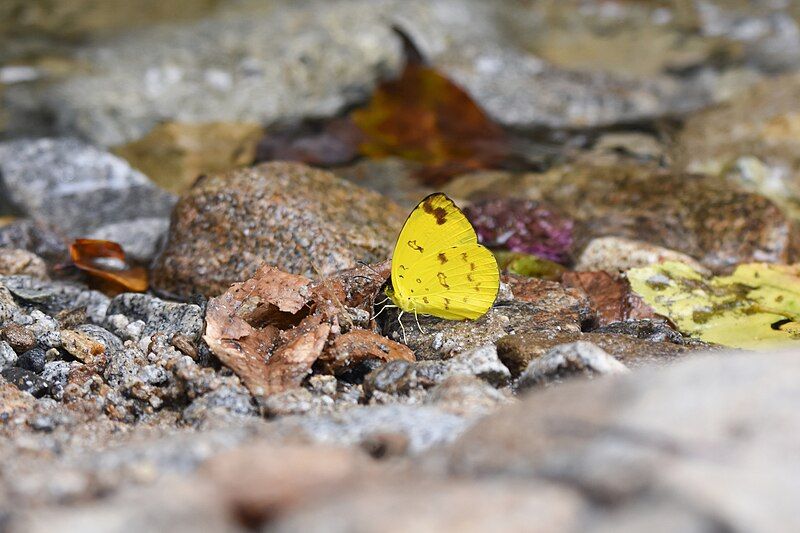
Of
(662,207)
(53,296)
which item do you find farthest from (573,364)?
(662,207)

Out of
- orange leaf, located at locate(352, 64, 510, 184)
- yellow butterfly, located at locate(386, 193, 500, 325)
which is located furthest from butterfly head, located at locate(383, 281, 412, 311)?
orange leaf, located at locate(352, 64, 510, 184)

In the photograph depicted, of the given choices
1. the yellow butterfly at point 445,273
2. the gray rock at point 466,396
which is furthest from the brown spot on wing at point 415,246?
the gray rock at point 466,396

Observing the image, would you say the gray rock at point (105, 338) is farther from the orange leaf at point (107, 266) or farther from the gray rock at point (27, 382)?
the orange leaf at point (107, 266)

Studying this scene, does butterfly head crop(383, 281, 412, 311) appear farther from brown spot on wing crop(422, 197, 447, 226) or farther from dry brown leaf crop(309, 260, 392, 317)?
brown spot on wing crop(422, 197, 447, 226)

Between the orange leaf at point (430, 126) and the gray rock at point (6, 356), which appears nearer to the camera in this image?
the gray rock at point (6, 356)

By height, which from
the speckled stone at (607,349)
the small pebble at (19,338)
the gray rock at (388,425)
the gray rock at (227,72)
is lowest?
the speckled stone at (607,349)
